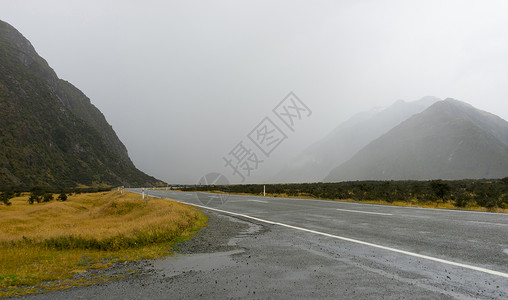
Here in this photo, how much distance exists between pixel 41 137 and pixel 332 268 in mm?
121496

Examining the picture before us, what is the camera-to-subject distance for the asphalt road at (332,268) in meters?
3.34

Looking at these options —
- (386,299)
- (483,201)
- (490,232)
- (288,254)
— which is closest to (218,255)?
(288,254)

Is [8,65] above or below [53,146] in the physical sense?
above

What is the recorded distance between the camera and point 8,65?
115688 millimetres

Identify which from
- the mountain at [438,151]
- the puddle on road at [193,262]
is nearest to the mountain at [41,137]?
the puddle on road at [193,262]

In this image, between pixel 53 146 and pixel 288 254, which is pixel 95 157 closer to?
pixel 53 146

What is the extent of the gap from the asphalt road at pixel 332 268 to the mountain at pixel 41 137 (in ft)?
274

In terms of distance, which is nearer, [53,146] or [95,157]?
[53,146]

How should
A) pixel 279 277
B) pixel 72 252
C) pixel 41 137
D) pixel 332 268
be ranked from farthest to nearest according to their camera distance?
1. pixel 41 137
2. pixel 72 252
3. pixel 332 268
4. pixel 279 277

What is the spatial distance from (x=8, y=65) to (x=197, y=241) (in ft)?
507

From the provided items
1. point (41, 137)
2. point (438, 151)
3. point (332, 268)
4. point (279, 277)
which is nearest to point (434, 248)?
point (332, 268)

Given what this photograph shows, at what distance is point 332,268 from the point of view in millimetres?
4238

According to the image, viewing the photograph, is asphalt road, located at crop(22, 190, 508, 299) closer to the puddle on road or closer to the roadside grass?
the puddle on road

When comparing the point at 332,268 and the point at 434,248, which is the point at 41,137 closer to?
the point at 332,268
